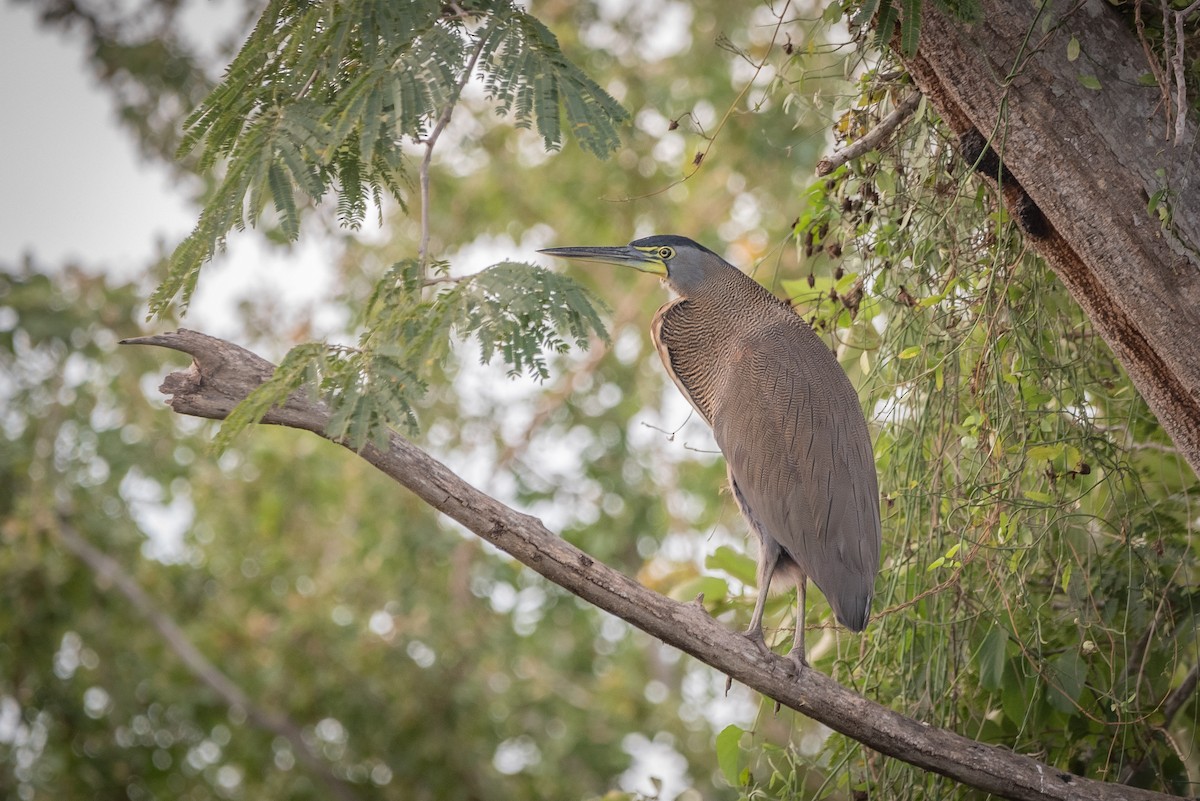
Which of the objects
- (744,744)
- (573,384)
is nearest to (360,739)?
(573,384)

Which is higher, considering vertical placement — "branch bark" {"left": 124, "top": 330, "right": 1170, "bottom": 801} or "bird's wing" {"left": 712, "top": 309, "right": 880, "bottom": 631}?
"bird's wing" {"left": 712, "top": 309, "right": 880, "bottom": 631}

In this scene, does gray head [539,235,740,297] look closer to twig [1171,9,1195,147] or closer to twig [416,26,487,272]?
twig [416,26,487,272]

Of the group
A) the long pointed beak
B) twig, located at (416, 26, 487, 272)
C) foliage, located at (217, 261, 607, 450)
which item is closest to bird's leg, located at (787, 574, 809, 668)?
foliage, located at (217, 261, 607, 450)

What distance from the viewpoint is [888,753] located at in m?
2.57

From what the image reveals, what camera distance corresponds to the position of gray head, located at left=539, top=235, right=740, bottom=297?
3.47 metres

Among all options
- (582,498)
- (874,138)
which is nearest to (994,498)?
(874,138)

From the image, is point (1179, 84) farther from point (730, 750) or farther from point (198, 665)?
point (198, 665)

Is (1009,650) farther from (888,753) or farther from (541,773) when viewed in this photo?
(541,773)

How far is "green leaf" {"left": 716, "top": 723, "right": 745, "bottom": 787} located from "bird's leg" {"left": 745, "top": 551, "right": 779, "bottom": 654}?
0.25 metres

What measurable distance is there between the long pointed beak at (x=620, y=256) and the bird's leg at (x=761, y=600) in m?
0.92

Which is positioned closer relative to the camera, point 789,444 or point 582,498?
point 789,444

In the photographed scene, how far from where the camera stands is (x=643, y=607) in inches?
98.0

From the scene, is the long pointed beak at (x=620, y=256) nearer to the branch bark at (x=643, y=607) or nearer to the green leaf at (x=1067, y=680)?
the branch bark at (x=643, y=607)

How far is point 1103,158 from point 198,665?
5.92 m
